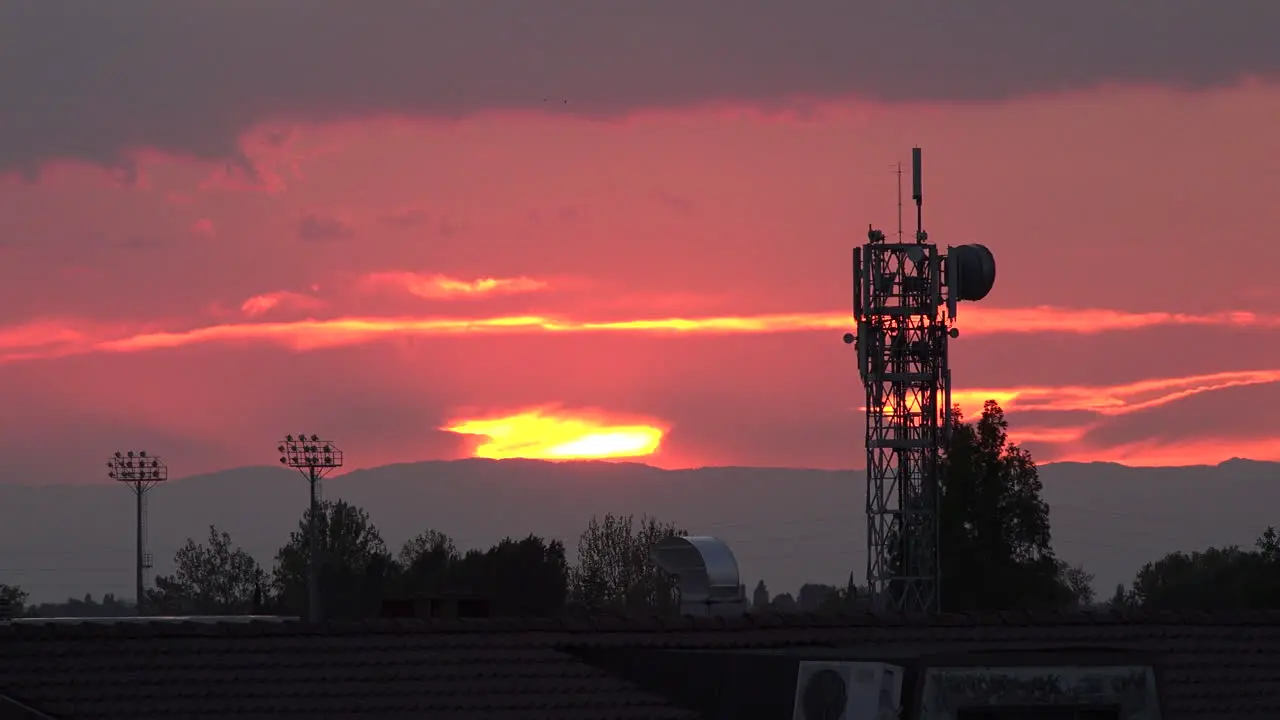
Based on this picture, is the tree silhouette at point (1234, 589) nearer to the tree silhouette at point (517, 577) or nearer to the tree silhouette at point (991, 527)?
the tree silhouette at point (991, 527)

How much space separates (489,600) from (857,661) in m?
11.9

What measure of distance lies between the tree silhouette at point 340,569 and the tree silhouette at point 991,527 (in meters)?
41.0

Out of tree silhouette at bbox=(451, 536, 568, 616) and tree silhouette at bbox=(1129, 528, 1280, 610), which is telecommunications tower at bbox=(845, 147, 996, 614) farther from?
tree silhouette at bbox=(451, 536, 568, 616)

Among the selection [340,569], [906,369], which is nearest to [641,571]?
[340,569]

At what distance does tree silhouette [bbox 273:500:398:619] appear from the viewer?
428 feet

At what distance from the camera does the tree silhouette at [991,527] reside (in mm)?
100125

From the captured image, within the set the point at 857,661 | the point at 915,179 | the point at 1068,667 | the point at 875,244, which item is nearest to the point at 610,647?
the point at 857,661

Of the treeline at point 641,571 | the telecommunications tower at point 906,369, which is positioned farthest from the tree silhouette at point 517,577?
the telecommunications tower at point 906,369

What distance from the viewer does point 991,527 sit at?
10312 cm

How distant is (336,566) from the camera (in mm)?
140625

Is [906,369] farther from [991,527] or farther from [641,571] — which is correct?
[641,571]

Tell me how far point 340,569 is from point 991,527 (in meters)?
52.3

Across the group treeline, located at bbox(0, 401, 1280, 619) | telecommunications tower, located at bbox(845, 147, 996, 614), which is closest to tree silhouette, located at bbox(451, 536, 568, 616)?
treeline, located at bbox(0, 401, 1280, 619)

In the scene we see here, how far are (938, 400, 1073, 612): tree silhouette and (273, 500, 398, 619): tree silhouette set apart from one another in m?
41.0
